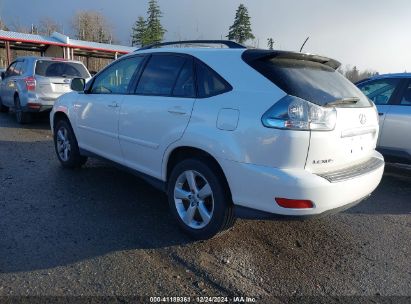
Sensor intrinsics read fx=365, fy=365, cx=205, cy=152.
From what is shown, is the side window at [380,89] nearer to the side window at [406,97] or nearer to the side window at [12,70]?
the side window at [406,97]

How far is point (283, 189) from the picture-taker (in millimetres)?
2742

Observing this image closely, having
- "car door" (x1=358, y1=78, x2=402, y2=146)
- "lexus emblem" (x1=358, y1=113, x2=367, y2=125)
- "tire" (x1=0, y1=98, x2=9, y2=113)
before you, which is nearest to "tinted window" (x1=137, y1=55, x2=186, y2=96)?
"lexus emblem" (x1=358, y1=113, x2=367, y2=125)

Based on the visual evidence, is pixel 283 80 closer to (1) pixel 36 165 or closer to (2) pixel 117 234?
(2) pixel 117 234

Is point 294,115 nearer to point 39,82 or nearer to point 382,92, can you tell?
point 382,92

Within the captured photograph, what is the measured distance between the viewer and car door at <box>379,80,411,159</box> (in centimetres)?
536

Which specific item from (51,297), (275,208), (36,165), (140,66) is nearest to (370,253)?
(275,208)

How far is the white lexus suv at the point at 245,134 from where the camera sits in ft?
9.09

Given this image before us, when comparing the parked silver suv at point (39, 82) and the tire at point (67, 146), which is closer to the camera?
the tire at point (67, 146)

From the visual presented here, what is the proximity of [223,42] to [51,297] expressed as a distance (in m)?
2.69

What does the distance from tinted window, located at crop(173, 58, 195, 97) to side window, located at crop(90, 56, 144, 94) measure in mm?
841

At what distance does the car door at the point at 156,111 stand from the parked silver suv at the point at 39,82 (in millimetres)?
5809

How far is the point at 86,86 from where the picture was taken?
5.06 metres

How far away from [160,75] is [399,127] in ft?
12.2

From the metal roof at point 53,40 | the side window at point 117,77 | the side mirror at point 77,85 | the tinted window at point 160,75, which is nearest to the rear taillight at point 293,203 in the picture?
the tinted window at point 160,75
